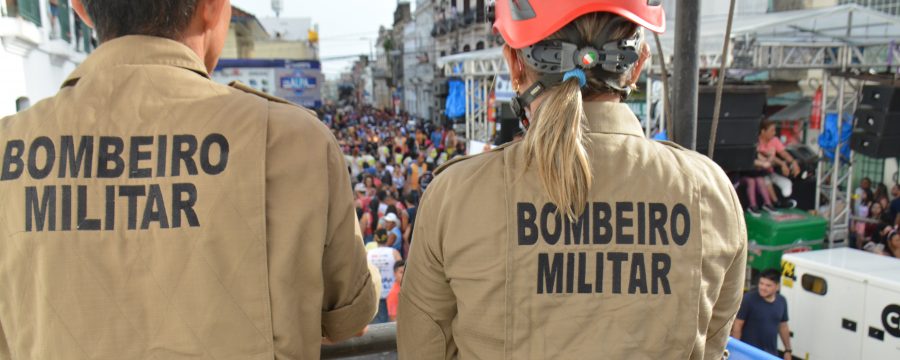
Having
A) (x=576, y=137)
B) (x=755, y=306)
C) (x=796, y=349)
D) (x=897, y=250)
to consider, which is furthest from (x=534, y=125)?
(x=897, y=250)

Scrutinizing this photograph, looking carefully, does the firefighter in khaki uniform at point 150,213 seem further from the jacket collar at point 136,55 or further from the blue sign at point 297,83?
the blue sign at point 297,83

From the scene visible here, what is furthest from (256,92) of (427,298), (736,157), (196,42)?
(736,157)

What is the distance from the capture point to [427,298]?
1637mm

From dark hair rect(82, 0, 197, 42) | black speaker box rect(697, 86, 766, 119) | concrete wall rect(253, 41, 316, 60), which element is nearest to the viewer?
dark hair rect(82, 0, 197, 42)

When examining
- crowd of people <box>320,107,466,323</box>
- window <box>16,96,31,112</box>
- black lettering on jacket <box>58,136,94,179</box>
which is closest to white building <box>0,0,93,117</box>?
window <box>16,96,31,112</box>

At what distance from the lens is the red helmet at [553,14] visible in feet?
4.99

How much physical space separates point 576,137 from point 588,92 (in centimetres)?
23

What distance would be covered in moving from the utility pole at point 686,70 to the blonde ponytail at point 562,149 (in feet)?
4.17

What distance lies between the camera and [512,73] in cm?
170

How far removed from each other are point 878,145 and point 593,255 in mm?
11110

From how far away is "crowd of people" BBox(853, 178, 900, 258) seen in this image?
1091 cm

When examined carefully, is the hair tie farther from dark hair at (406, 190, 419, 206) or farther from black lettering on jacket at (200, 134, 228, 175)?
dark hair at (406, 190, 419, 206)

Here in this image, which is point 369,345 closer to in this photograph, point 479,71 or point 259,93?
point 259,93

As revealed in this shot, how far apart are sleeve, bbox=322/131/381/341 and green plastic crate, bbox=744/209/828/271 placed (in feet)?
33.1
